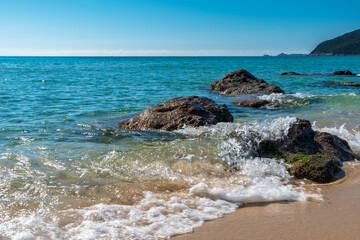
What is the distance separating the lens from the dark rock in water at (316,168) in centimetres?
517

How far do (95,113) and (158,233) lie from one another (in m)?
8.97

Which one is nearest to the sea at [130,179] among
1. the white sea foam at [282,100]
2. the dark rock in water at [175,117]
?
the dark rock in water at [175,117]

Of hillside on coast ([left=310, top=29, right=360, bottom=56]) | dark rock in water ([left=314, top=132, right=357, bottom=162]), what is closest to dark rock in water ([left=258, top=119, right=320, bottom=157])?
dark rock in water ([left=314, top=132, right=357, bottom=162])

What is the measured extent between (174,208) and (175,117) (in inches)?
187

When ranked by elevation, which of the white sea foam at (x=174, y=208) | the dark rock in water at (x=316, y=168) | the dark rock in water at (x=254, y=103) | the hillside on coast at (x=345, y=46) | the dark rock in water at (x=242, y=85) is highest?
the hillside on coast at (x=345, y=46)

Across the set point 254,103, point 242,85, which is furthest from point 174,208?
point 242,85

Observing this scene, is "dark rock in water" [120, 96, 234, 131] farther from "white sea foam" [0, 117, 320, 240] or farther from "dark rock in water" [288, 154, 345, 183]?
"dark rock in water" [288, 154, 345, 183]

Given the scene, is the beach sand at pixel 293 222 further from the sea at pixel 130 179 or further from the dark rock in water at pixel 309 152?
the dark rock in water at pixel 309 152

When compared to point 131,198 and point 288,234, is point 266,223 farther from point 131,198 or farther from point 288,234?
point 131,198

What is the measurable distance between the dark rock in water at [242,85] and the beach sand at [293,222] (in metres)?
13.8

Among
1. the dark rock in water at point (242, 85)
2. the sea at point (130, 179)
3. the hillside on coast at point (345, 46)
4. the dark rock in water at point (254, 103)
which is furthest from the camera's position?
the hillside on coast at point (345, 46)

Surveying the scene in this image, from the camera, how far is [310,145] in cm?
630

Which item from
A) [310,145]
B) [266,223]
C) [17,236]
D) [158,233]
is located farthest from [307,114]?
[17,236]

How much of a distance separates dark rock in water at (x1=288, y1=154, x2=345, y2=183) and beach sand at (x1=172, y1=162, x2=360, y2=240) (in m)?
0.61
